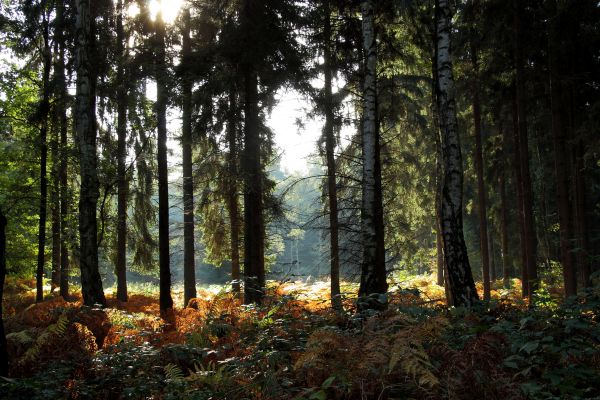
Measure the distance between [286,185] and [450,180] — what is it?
7.42 m

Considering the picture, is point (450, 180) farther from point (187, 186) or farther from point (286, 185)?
point (187, 186)

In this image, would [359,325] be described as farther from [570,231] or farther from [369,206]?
[570,231]

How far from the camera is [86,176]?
10.3 metres

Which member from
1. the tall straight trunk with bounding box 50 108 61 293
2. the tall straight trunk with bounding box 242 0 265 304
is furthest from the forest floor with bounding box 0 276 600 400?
the tall straight trunk with bounding box 50 108 61 293

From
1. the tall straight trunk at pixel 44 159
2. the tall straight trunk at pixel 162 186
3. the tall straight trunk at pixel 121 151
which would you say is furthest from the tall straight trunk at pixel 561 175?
the tall straight trunk at pixel 44 159

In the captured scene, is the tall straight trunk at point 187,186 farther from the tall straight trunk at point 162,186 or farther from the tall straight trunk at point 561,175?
the tall straight trunk at point 561,175

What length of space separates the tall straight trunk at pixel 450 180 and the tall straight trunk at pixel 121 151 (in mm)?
8619

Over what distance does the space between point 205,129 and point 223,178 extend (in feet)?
5.80

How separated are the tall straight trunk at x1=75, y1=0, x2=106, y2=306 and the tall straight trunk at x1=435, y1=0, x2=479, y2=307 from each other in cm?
810

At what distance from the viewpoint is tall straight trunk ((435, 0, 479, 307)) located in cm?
745

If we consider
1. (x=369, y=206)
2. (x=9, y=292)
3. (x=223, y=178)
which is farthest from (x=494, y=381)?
(x=9, y=292)

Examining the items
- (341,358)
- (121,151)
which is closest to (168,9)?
(121,151)

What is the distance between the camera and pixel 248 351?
5398 millimetres

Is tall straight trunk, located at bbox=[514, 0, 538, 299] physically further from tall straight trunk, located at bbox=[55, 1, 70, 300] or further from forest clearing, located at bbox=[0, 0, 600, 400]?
tall straight trunk, located at bbox=[55, 1, 70, 300]
